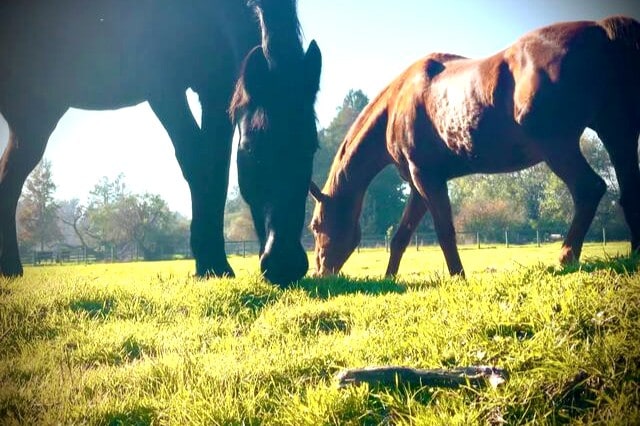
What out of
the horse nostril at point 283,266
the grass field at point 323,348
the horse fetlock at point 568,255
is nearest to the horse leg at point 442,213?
the grass field at point 323,348

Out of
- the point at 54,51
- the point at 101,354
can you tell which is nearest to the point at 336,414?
the point at 101,354

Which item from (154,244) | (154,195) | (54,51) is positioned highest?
(54,51)

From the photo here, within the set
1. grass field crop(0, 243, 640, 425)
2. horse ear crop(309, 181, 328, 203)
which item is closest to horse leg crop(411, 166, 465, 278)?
grass field crop(0, 243, 640, 425)

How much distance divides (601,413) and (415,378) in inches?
32.9

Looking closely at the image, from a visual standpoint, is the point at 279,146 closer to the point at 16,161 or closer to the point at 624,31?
the point at 624,31

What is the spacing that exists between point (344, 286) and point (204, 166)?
89.2 inches

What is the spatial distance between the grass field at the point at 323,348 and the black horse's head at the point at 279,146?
1.38ft

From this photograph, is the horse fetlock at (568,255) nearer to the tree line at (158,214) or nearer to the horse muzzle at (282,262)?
the tree line at (158,214)

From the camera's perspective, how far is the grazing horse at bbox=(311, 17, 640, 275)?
134 inches

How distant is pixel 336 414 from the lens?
233 centimetres

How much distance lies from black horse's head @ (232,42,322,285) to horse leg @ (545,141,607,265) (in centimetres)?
225

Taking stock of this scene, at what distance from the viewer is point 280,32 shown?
496cm

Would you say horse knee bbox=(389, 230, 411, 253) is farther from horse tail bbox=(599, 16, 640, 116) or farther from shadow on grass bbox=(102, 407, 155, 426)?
shadow on grass bbox=(102, 407, 155, 426)

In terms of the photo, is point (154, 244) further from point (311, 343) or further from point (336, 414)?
point (336, 414)
